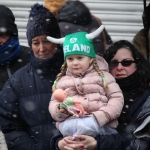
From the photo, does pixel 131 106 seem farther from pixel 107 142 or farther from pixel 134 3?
pixel 134 3

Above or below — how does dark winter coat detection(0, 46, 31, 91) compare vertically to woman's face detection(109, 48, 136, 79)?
below

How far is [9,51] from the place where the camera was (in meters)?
6.22

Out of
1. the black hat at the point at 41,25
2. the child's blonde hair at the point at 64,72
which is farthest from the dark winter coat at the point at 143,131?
the black hat at the point at 41,25

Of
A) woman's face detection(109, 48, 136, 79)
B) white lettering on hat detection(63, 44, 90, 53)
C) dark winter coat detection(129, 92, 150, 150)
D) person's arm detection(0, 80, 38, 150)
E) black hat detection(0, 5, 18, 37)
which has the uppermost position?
white lettering on hat detection(63, 44, 90, 53)

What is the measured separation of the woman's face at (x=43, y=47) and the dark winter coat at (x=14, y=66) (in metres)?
0.65

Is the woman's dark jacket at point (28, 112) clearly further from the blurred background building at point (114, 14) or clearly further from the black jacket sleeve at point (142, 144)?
the blurred background building at point (114, 14)

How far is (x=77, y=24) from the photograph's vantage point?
257 inches

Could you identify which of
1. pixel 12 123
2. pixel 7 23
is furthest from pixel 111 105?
pixel 7 23

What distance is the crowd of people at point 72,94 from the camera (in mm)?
5117

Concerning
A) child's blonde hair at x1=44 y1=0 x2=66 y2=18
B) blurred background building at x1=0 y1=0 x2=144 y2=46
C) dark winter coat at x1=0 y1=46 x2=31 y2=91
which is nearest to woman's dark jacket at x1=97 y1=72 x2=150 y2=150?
dark winter coat at x1=0 y1=46 x2=31 y2=91

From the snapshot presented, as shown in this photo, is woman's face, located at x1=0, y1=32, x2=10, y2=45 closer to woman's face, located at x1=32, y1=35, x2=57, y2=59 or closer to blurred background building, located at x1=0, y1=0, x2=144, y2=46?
woman's face, located at x1=32, y1=35, x2=57, y2=59

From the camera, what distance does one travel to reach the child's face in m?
5.29

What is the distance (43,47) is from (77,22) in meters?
0.97

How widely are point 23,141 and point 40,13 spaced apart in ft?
3.92
